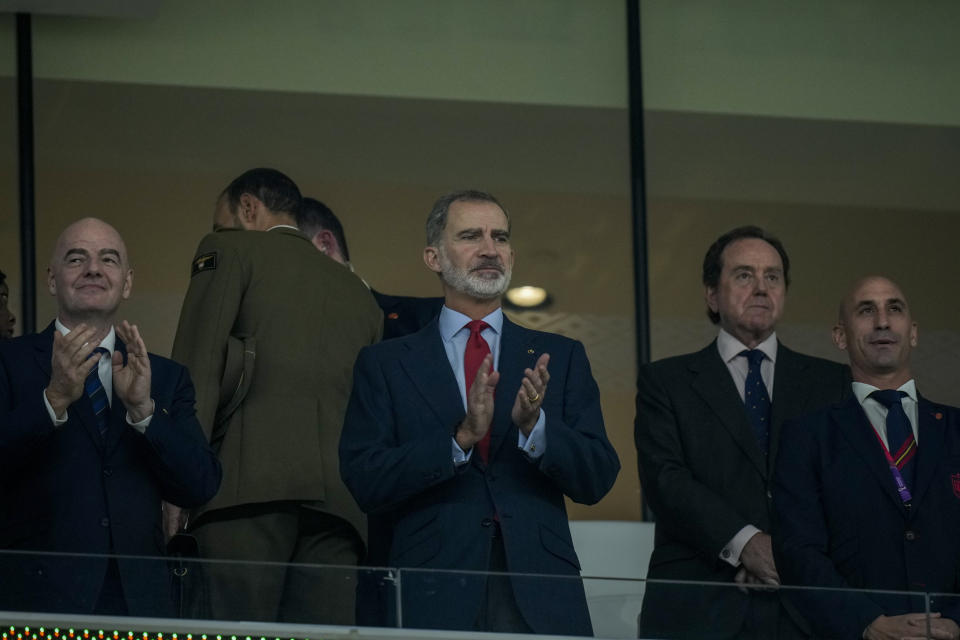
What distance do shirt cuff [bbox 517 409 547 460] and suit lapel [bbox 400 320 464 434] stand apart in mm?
198

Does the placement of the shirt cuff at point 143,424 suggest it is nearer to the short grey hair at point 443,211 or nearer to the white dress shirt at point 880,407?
the short grey hair at point 443,211

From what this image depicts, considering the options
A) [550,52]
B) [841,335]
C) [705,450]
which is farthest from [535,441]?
[550,52]

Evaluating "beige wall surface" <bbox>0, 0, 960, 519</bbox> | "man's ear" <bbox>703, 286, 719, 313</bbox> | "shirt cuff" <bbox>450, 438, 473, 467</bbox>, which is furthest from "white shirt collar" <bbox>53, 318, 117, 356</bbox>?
"beige wall surface" <bbox>0, 0, 960, 519</bbox>

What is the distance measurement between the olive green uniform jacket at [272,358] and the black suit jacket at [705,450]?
838mm

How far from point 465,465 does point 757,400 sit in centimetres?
123

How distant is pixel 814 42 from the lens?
7734 mm

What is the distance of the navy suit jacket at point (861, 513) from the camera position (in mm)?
4371

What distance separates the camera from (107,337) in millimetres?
4457

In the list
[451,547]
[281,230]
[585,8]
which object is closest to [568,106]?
[585,8]

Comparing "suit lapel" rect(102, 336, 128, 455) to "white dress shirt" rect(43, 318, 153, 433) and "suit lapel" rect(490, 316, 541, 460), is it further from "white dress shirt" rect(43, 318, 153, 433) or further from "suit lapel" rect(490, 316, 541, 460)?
"suit lapel" rect(490, 316, 541, 460)

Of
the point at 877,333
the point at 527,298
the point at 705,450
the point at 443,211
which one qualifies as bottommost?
the point at 705,450

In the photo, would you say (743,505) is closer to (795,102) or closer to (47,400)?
(47,400)

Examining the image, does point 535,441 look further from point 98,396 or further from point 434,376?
point 98,396

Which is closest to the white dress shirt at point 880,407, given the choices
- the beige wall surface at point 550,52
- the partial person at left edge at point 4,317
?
the partial person at left edge at point 4,317
